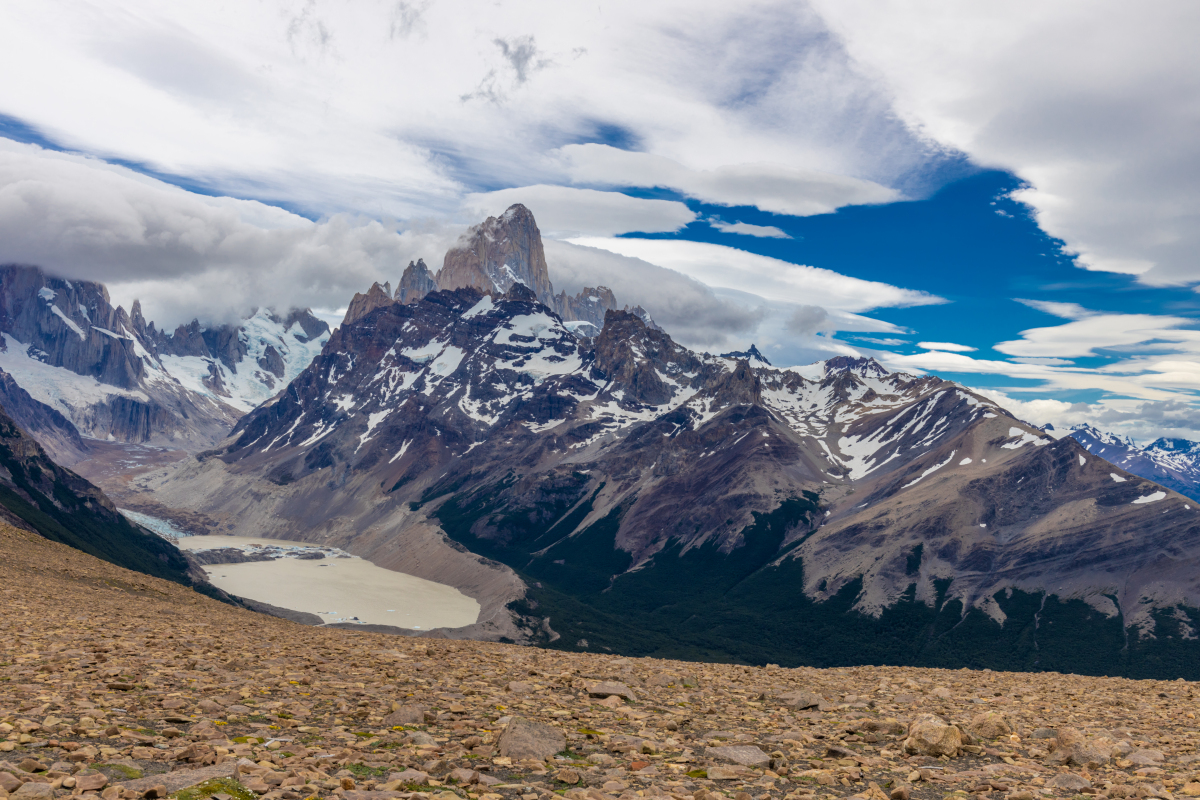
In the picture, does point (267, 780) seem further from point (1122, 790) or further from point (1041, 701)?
point (1041, 701)

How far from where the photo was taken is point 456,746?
20.8m

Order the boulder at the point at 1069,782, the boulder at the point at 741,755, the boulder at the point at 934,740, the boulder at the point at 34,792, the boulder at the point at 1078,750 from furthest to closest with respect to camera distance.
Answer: the boulder at the point at 934,740, the boulder at the point at 1078,750, the boulder at the point at 741,755, the boulder at the point at 1069,782, the boulder at the point at 34,792

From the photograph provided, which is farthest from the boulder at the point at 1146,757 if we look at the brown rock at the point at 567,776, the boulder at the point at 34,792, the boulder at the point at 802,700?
the boulder at the point at 34,792

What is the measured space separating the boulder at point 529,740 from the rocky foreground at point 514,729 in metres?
0.09

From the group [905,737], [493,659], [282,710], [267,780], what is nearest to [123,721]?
[282,710]

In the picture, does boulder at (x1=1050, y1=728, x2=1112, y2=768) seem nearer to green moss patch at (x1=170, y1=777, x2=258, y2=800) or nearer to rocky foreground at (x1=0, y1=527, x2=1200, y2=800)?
rocky foreground at (x1=0, y1=527, x2=1200, y2=800)

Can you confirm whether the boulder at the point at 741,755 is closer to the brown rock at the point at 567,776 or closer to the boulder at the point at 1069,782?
the brown rock at the point at 567,776

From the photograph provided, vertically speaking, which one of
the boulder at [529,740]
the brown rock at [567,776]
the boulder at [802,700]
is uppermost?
the brown rock at [567,776]

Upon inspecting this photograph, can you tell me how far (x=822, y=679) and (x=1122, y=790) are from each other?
22341 mm

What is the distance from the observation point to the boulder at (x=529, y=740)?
67.4 ft

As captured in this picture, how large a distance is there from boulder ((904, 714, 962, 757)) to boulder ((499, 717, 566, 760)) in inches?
446

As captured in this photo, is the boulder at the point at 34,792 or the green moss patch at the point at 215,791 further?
the green moss patch at the point at 215,791

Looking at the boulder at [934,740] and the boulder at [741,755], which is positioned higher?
the boulder at [934,740]

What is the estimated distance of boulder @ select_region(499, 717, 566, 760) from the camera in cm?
2053
